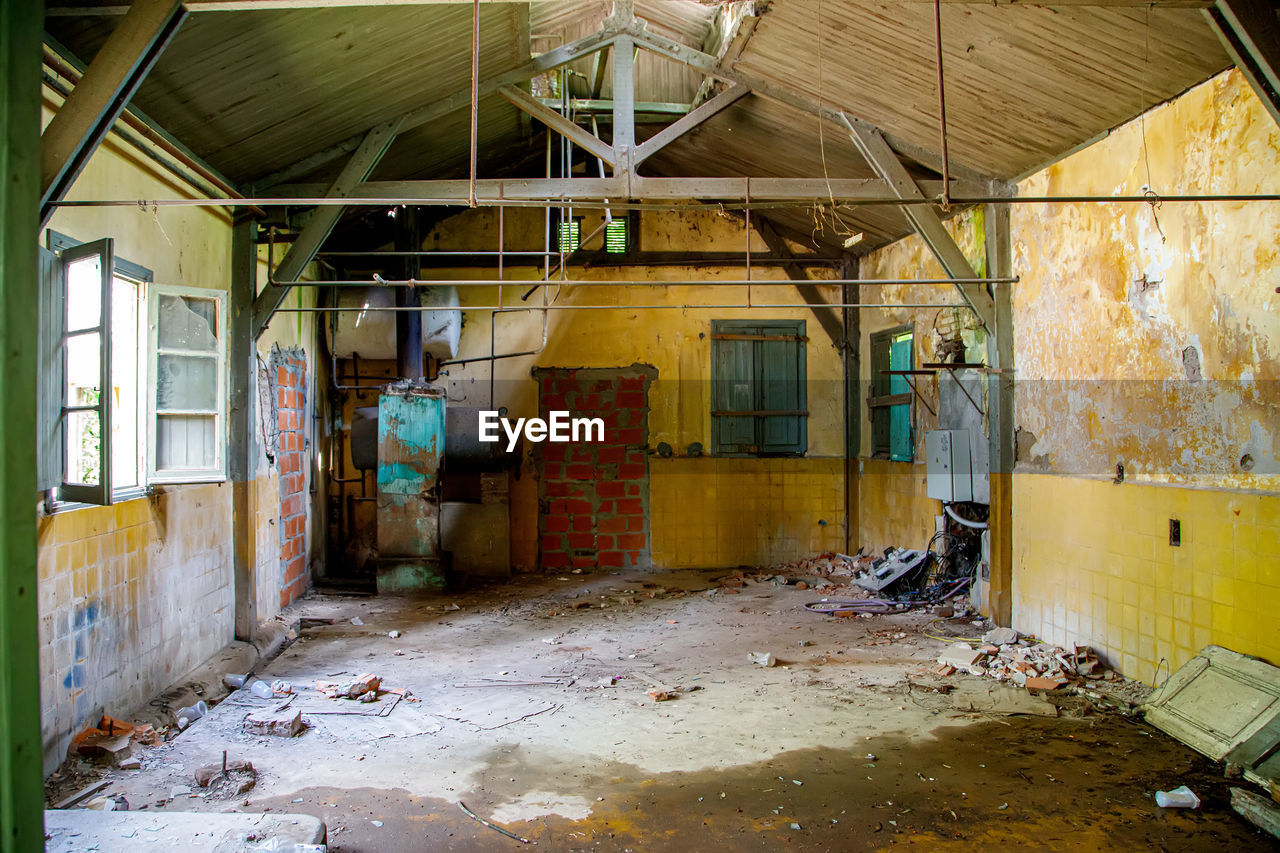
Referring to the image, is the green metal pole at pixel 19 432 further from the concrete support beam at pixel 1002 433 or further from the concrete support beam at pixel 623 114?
the concrete support beam at pixel 1002 433

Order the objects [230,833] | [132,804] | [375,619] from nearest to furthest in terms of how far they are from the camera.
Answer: [230,833], [132,804], [375,619]

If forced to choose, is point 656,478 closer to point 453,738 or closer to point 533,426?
point 533,426

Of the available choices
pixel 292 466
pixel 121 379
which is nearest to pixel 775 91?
pixel 121 379

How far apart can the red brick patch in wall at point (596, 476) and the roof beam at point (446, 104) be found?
10.8 feet

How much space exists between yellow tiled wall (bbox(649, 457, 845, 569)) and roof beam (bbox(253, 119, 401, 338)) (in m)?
4.31

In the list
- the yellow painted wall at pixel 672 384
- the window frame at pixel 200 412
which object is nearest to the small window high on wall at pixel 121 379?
the window frame at pixel 200 412

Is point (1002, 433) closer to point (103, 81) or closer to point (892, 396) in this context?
point (892, 396)

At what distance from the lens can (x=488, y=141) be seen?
7.55 metres

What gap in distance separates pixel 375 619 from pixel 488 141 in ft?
14.6

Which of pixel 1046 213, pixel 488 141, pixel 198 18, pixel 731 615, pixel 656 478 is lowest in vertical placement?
pixel 731 615

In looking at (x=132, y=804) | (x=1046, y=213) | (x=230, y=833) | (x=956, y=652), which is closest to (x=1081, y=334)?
(x=1046, y=213)

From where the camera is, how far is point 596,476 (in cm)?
884

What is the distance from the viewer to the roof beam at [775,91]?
5926 millimetres

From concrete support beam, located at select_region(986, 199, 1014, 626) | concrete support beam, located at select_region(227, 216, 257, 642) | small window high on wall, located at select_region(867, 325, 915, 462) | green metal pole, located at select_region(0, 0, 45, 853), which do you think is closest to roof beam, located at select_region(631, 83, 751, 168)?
concrete support beam, located at select_region(986, 199, 1014, 626)
